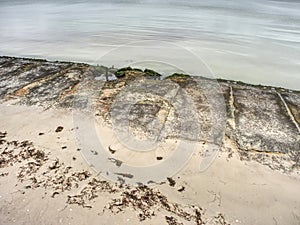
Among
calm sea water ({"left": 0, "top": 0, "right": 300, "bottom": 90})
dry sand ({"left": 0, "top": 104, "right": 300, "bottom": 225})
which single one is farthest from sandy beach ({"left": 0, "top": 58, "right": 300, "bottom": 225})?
calm sea water ({"left": 0, "top": 0, "right": 300, "bottom": 90})

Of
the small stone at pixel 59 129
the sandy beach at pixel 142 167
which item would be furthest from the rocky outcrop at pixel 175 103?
the small stone at pixel 59 129

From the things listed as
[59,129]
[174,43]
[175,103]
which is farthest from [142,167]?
[174,43]

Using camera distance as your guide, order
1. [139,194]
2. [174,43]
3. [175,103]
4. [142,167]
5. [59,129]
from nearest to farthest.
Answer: [139,194] → [142,167] → [59,129] → [175,103] → [174,43]

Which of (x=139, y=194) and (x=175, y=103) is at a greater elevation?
(x=175, y=103)

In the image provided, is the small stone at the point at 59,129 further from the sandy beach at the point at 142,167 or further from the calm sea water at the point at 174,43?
the calm sea water at the point at 174,43

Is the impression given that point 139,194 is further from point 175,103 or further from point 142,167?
point 175,103

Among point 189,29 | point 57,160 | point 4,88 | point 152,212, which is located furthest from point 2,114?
point 189,29

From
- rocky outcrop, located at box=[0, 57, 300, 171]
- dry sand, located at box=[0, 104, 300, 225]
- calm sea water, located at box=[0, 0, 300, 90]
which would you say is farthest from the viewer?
calm sea water, located at box=[0, 0, 300, 90]

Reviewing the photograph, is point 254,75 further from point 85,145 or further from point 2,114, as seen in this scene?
point 2,114

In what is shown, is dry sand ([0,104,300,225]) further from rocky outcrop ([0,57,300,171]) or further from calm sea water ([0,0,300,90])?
calm sea water ([0,0,300,90])
